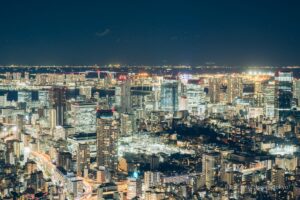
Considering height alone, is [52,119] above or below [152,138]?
above

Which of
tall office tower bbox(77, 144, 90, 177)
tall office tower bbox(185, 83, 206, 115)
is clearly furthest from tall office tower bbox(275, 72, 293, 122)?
tall office tower bbox(77, 144, 90, 177)

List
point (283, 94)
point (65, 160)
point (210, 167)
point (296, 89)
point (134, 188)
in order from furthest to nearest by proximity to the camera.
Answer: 1. point (296, 89)
2. point (283, 94)
3. point (65, 160)
4. point (210, 167)
5. point (134, 188)

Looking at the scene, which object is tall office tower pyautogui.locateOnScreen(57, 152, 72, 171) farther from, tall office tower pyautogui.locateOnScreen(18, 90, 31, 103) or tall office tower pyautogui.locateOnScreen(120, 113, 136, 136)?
tall office tower pyautogui.locateOnScreen(18, 90, 31, 103)

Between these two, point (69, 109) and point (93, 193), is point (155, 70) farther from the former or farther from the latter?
point (93, 193)

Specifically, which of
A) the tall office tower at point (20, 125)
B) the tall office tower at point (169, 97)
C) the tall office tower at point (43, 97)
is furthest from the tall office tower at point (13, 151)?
the tall office tower at point (169, 97)

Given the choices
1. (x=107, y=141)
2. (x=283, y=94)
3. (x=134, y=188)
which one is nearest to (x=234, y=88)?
(x=283, y=94)

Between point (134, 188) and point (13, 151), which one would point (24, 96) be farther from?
point (134, 188)

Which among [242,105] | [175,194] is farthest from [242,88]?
[175,194]
